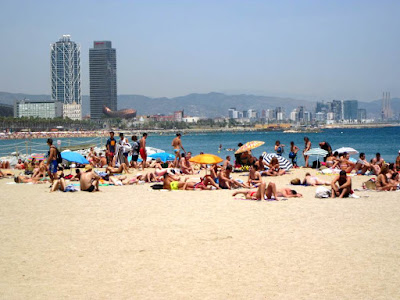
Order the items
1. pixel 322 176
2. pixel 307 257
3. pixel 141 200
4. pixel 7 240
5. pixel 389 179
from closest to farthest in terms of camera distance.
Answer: pixel 307 257 → pixel 7 240 → pixel 141 200 → pixel 389 179 → pixel 322 176

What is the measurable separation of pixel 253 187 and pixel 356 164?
5.39 metres

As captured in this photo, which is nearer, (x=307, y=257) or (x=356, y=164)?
(x=307, y=257)

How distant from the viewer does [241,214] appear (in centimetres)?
984

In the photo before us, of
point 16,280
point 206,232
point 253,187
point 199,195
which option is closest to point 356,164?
point 253,187

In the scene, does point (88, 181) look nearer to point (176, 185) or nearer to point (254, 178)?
point (176, 185)

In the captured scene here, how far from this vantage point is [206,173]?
51.0 ft

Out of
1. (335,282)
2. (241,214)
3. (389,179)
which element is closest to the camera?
(335,282)

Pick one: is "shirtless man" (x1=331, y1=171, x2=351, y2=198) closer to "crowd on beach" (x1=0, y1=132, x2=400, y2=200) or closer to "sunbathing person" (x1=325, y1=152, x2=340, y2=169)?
"crowd on beach" (x1=0, y1=132, x2=400, y2=200)

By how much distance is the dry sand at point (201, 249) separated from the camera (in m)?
5.53

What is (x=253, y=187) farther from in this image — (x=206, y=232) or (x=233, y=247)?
(x=233, y=247)

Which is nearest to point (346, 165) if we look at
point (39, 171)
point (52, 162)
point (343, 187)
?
point (343, 187)

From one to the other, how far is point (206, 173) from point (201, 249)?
27.5 feet

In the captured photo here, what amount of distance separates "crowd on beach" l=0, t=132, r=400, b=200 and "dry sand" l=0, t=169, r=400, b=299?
68 centimetres

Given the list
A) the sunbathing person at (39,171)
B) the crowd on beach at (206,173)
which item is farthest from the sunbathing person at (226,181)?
the sunbathing person at (39,171)
